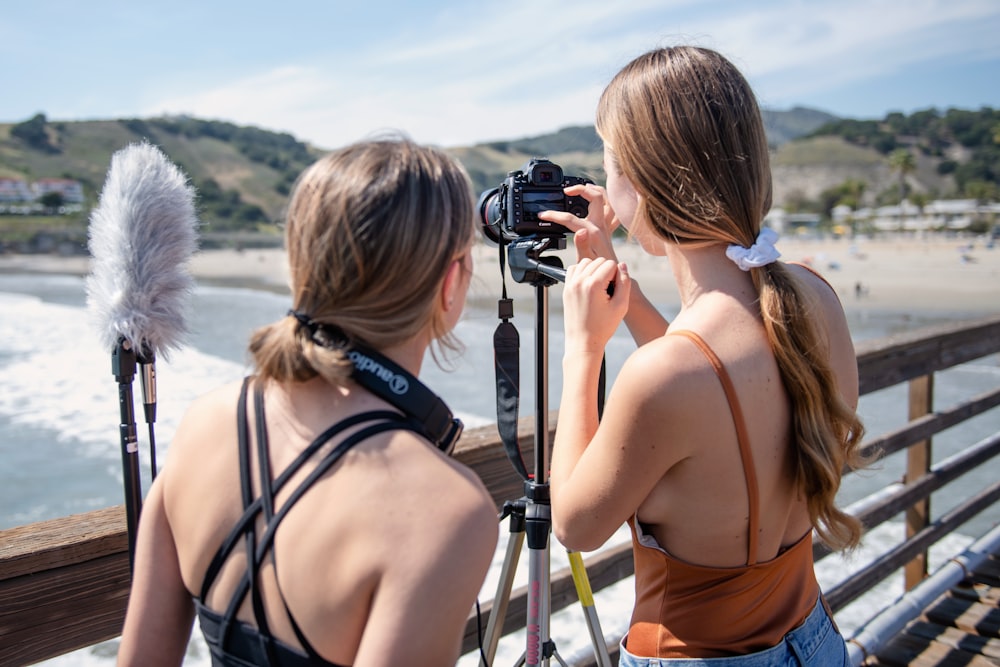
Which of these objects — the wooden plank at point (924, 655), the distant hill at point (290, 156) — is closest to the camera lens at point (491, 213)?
the wooden plank at point (924, 655)

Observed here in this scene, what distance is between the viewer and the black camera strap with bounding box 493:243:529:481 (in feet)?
5.21

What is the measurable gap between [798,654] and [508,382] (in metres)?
0.72

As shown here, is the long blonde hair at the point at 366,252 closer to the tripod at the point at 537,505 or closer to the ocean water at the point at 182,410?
the ocean water at the point at 182,410

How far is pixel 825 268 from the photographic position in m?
38.0

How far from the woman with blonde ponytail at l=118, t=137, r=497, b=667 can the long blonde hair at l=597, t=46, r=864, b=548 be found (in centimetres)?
34

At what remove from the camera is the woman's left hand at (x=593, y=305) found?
127 centimetres

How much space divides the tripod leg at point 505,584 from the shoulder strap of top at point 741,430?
545mm

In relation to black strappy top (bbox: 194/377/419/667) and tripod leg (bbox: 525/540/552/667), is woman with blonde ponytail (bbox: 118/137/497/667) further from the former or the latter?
tripod leg (bbox: 525/540/552/667)

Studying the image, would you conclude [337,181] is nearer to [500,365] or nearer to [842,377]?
[500,365]

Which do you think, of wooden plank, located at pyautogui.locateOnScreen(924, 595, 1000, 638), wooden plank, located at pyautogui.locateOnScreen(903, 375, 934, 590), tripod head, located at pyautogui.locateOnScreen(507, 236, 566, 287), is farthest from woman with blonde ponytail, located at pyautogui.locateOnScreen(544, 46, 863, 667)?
wooden plank, located at pyautogui.locateOnScreen(903, 375, 934, 590)

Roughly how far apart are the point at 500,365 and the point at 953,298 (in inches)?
1152

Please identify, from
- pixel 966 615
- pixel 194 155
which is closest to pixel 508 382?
pixel 966 615

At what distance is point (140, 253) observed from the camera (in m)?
1.34

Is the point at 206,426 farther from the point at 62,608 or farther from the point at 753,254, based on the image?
the point at 753,254
